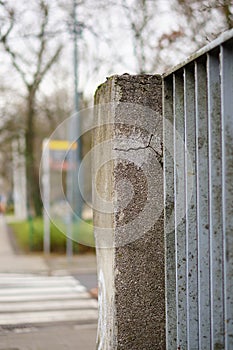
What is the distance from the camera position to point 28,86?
24.5 m

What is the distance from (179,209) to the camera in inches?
160

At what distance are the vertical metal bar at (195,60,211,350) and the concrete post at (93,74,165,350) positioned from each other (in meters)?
0.63

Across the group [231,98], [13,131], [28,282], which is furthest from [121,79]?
[13,131]

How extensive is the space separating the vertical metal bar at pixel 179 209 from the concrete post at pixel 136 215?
28 cm

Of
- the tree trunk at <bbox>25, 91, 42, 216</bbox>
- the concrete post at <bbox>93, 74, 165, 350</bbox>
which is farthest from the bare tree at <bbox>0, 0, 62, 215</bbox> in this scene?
the concrete post at <bbox>93, 74, 165, 350</bbox>

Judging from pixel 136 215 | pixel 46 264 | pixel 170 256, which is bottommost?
pixel 46 264

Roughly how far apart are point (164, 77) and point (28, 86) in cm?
2060

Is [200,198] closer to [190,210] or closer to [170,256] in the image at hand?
[190,210]

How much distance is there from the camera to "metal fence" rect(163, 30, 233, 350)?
3367mm

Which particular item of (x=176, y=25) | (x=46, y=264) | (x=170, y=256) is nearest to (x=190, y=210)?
(x=170, y=256)

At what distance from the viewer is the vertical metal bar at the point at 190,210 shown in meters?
3.87

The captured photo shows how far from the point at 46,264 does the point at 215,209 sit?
1428 centimetres

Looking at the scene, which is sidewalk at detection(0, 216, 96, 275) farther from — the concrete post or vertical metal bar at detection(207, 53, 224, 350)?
vertical metal bar at detection(207, 53, 224, 350)

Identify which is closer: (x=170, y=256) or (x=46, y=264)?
(x=170, y=256)
